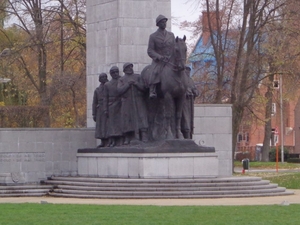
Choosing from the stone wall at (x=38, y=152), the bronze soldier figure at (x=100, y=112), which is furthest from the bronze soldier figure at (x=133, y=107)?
the stone wall at (x=38, y=152)

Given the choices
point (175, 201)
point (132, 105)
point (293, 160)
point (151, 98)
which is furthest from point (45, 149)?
point (293, 160)

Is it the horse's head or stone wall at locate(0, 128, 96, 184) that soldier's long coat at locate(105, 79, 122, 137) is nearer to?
stone wall at locate(0, 128, 96, 184)

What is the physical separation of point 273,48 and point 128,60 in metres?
17.5

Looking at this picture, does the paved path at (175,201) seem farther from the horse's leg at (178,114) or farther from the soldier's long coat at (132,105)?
the soldier's long coat at (132,105)

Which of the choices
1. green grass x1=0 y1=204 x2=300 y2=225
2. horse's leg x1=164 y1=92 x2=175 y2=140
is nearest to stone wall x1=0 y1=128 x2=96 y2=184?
→ horse's leg x1=164 y1=92 x2=175 y2=140

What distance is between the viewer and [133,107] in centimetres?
2891

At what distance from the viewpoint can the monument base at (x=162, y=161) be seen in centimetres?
2783

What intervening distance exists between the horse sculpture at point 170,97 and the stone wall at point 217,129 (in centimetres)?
341

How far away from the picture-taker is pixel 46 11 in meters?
46.2

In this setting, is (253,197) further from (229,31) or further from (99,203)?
(229,31)

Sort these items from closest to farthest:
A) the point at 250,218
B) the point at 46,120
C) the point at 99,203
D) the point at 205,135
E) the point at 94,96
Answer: the point at 250,218, the point at 99,203, the point at 94,96, the point at 205,135, the point at 46,120

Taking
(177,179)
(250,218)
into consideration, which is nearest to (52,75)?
(177,179)

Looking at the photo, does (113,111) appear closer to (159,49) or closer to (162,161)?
(159,49)

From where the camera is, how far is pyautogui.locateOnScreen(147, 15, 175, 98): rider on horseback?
28.2 meters
